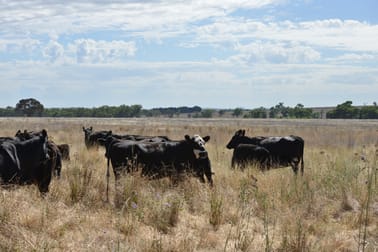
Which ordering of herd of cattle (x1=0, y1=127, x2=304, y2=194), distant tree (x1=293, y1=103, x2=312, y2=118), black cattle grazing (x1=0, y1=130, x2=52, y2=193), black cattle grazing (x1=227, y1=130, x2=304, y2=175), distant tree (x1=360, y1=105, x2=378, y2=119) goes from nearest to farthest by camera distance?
black cattle grazing (x1=0, y1=130, x2=52, y2=193) → herd of cattle (x1=0, y1=127, x2=304, y2=194) → black cattle grazing (x1=227, y1=130, x2=304, y2=175) → distant tree (x1=360, y1=105, x2=378, y2=119) → distant tree (x1=293, y1=103, x2=312, y2=118)

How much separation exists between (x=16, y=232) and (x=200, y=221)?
125 inches

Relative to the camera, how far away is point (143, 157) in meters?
12.1

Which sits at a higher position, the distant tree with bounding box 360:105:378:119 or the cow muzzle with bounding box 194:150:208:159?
the distant tree with bounding box 360:105:378:119

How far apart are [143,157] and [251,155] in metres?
4.73

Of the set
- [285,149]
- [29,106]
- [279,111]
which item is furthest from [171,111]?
[285,149]

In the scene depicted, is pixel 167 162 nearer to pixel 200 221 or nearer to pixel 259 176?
pixel 259 176

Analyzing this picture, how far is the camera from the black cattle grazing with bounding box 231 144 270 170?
51.2 feet

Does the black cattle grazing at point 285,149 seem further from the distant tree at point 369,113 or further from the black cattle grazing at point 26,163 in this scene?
the distant tree at point 369,113

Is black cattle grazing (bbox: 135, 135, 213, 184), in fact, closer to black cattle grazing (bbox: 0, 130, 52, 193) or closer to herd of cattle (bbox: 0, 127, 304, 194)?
herd of cattle (bbox: 0, 127, 304, 194)

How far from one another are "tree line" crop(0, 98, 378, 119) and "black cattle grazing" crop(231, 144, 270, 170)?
90.4 meters

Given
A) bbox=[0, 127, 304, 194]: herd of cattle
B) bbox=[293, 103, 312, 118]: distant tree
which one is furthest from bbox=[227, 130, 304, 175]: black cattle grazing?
bbox=[293, 103, 312, 118]: distant tree

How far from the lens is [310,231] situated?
8586 millimetres

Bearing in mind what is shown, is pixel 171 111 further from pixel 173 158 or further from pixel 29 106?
pixel 173 158

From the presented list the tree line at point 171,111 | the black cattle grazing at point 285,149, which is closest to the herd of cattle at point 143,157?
the black cattle grazing at point 285,149
